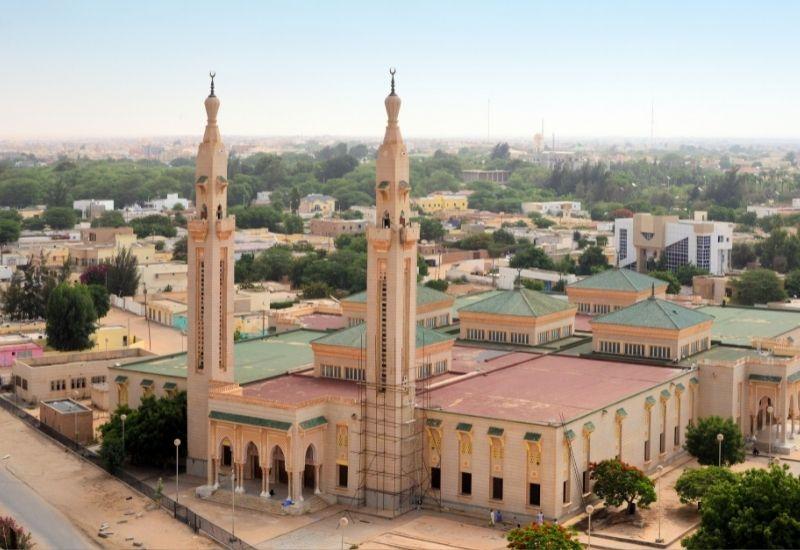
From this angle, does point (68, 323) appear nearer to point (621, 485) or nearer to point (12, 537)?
point (12, 537)

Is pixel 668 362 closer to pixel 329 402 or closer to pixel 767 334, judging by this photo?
pixel 767 334

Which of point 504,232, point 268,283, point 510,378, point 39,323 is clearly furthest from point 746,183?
point 510,378

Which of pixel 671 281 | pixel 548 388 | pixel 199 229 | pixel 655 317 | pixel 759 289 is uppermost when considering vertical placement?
pixel 199 229

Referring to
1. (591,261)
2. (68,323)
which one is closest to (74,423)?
(68,323)

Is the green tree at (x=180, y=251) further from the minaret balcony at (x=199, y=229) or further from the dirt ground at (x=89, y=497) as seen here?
the minaret balcony at (x=199, y=229)

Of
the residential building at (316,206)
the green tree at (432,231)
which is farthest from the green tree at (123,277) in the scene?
the residential building at (316,206)
